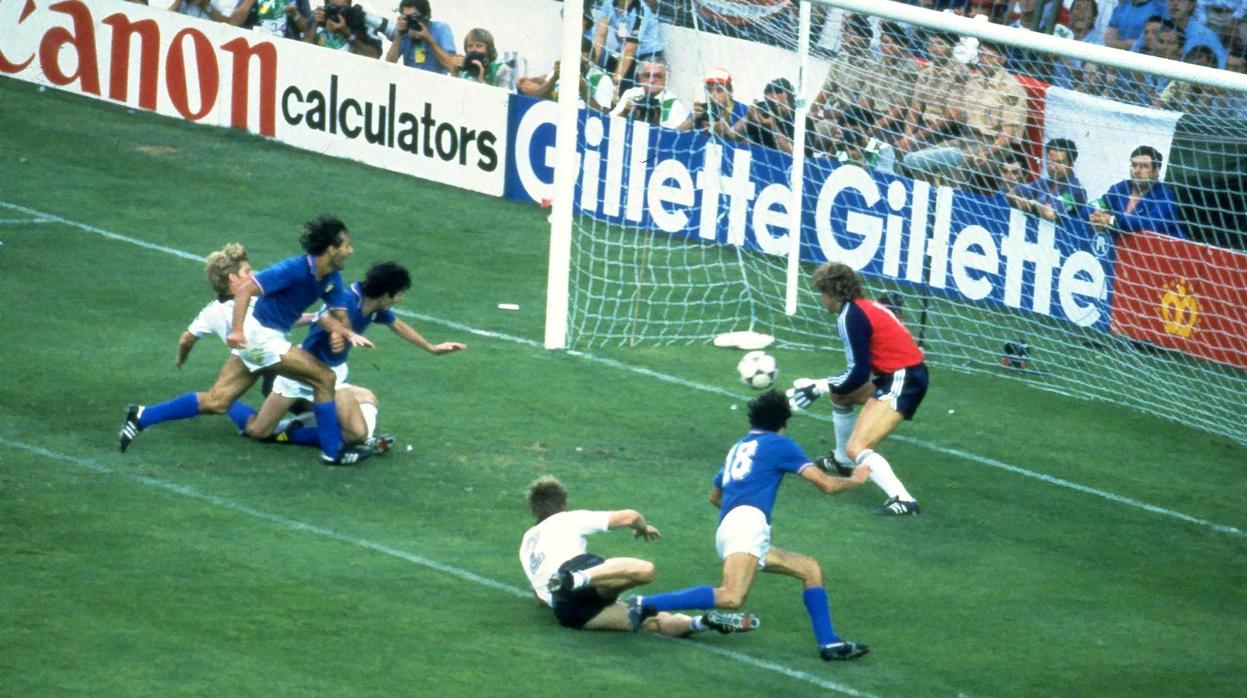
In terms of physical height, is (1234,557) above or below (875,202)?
below

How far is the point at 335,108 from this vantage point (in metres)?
21.7

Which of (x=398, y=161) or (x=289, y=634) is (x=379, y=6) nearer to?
(x=398, y=161)

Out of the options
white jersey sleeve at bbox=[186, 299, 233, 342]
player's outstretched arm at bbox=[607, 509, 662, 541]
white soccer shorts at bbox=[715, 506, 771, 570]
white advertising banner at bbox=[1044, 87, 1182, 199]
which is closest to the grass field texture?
white soccer shorts at bbox=[715, 506, 771, 570]

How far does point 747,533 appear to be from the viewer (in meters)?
9.75

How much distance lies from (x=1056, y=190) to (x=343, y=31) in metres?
9.71

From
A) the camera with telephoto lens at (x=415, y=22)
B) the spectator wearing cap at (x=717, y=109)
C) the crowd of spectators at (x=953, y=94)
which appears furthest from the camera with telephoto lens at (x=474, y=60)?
the spectator wearing cap at (x=717, y=109)

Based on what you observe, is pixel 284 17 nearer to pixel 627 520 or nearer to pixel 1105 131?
pixel 1105 131

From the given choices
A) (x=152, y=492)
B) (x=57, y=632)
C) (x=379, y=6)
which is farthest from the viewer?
(x=379, y=6)

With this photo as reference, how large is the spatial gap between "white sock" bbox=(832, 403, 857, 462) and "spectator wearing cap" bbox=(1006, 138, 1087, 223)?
396 cm

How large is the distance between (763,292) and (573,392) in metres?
3.63

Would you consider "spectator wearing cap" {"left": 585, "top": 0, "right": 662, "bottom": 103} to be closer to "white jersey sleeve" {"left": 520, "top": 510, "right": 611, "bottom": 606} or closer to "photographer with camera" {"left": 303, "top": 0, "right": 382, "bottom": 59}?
"photographer with camera" {"left": 303, "top": 0, "right": 382, "bottom": 59}

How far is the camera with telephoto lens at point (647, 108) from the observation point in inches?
712

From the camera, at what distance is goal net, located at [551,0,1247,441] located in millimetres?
15344

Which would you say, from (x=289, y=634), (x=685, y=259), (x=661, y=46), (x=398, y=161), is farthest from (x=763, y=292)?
(x=289, y=634)
